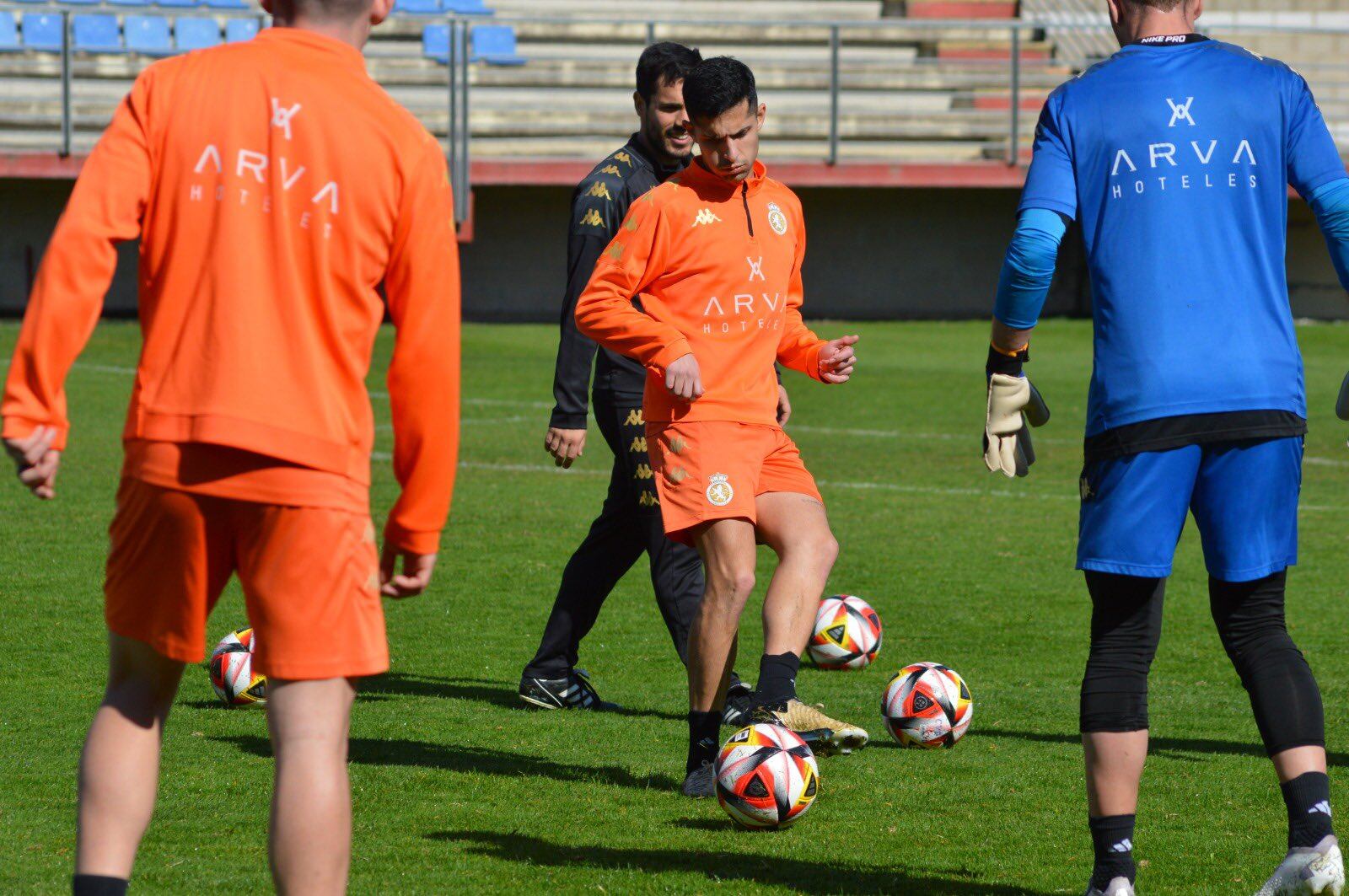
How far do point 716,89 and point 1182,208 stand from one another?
1.52m

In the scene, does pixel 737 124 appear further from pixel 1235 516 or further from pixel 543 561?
pixel 543 561

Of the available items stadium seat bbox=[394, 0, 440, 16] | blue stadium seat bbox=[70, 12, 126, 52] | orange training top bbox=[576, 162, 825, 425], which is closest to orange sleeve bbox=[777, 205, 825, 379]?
orange training top bbox=[576, 162, 825, 425]

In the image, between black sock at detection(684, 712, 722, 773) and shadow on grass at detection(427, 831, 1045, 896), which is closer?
shadow on grass at detection(427, 831, 1045, 896)

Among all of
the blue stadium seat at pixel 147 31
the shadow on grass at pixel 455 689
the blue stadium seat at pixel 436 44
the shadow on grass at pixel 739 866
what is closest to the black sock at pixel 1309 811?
the shadow on grass at pixel 739 866

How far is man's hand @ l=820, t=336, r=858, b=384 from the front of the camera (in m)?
5.22

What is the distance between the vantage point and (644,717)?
611 centimetres

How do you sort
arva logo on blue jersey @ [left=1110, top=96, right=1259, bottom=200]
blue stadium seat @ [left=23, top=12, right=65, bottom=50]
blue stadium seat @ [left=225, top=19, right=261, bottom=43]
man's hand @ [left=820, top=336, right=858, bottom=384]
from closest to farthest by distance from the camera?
arva logo on blue jersey @ [left=1110, top=96, right=1259, bottom=200]
man's hand @ [left=820, top=336, right=858, bottom=384]
blue stadium seat @ [left=23, top=12, right=65, bottom=50]
blue stadium seat @ [left=225, top=19, right=261, bottom=43]

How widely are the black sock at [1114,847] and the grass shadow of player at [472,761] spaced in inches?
62.4

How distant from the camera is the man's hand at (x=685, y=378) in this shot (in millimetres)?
4785

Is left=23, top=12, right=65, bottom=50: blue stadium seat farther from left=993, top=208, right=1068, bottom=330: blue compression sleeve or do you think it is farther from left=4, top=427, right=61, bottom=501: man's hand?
left=4, top=427, right=61, bottom=501: man's hand

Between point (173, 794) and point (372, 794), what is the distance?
0.53 metres

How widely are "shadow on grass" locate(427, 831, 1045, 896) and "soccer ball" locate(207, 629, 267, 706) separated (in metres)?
1.61

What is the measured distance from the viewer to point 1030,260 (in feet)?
12.5

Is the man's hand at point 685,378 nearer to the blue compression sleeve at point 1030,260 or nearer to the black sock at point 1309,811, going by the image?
Result: the blue compression sleeve at point 1030,260
